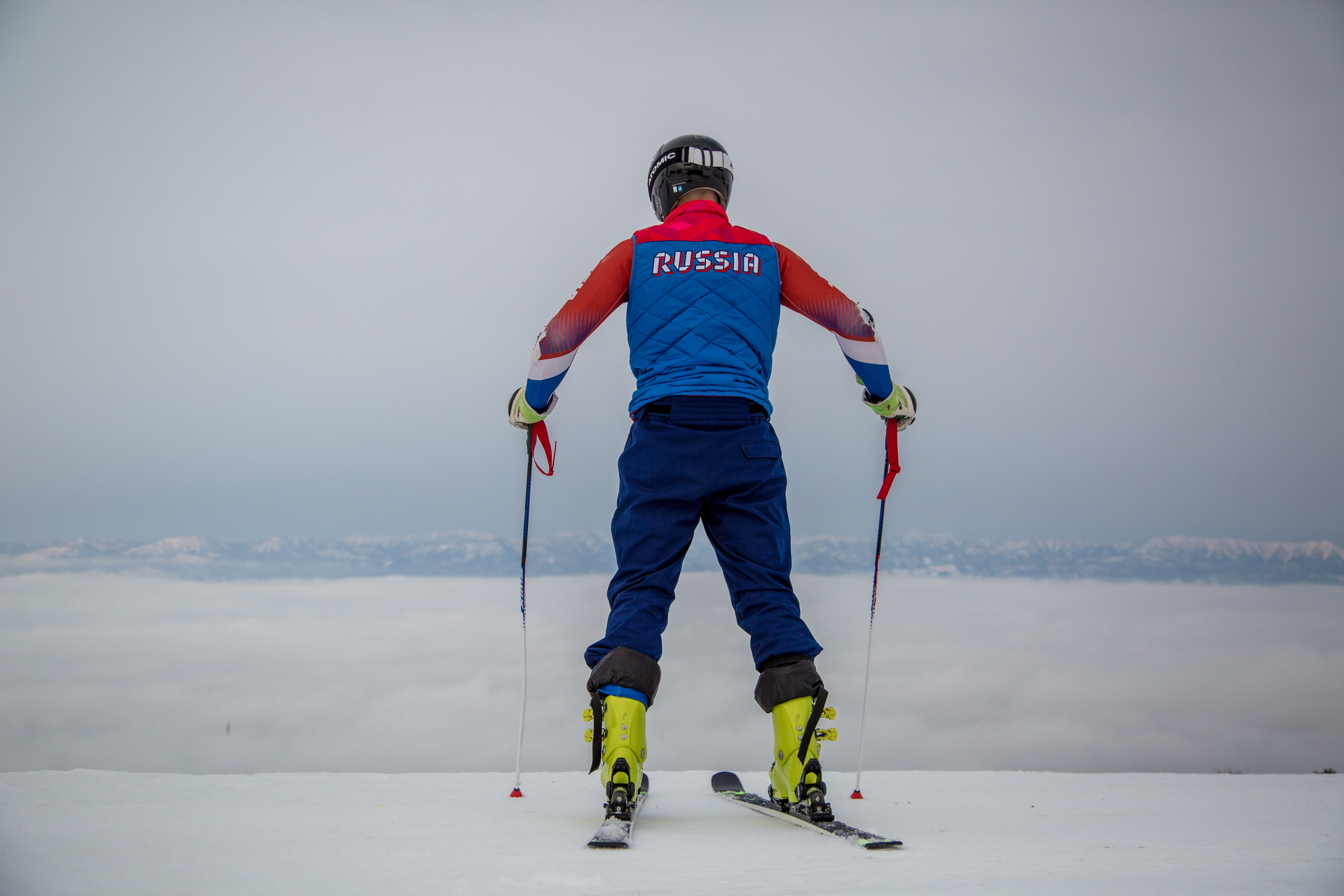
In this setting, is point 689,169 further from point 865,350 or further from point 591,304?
point 865,350

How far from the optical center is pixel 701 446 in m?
1.72

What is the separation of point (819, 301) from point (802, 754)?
40.8 inches

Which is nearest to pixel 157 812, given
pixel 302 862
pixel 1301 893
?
pixel 302 862

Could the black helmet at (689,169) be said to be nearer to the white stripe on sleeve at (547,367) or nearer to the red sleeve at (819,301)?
the red sleeve at (819,301)

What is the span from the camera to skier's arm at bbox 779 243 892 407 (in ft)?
6.26

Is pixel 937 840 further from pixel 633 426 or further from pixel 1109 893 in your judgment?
pixel 633 426

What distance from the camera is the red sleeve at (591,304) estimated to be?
1796 millimetres

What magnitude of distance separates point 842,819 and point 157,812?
143 centimetres

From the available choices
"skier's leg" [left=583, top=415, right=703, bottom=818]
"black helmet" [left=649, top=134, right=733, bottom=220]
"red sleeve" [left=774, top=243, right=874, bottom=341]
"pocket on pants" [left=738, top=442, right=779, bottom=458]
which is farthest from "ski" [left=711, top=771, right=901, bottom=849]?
"black helmet" [left=649, top=134, right=733, bottom=220]

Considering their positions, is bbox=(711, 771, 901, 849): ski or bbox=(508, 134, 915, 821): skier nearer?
bbox=(711, 771, 901, 849): ski

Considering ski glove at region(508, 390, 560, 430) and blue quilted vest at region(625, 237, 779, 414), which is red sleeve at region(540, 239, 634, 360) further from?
ski glove at region(508, 390, 560, 430)

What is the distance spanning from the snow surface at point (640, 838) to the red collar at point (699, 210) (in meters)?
1.37

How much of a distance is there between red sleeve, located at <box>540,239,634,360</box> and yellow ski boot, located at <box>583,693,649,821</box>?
0.78 m

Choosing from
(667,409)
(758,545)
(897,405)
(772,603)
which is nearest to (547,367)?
(667,409)
